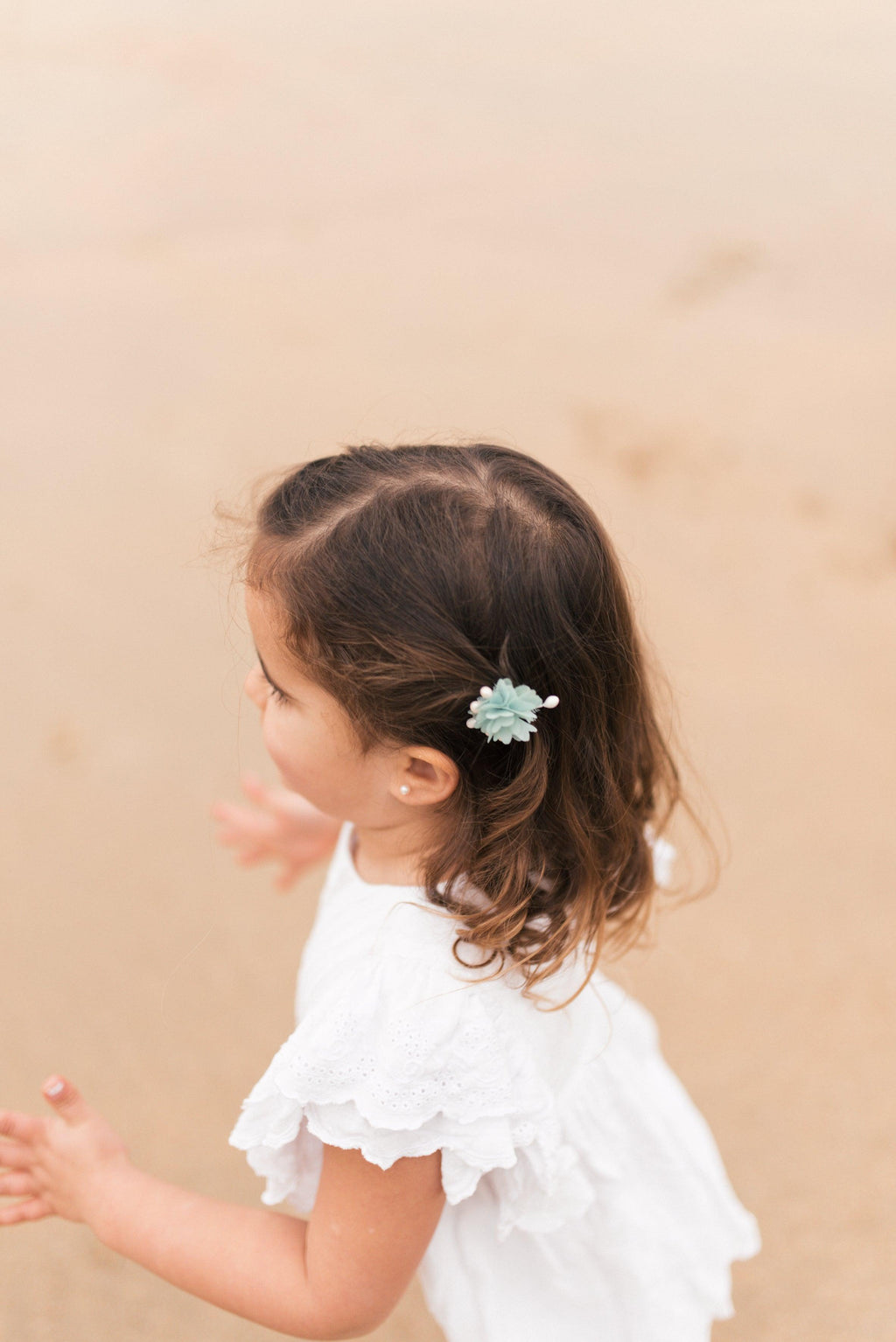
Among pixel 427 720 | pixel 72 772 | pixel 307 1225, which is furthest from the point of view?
pixel 72 772

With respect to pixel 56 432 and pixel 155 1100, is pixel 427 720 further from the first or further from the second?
pixel 56 432

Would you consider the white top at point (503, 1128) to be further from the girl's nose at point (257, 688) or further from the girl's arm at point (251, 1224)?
the girl's nose at point (257, 688)

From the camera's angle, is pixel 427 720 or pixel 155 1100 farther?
pixel 155 1100

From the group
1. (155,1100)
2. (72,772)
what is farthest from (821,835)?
(72,772)

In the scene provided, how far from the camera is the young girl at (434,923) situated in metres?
0.73

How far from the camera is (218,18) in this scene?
2432mm

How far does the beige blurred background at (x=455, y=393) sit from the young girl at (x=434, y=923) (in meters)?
0.72

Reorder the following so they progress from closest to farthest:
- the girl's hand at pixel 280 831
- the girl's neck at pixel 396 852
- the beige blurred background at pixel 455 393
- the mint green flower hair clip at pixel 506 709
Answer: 1. the mint green flower hair clip at pixel 506 709
2. the girl's neck at pixel 396 852
3. the girl's hand at pixel 280 831
4. the beige blurred background at pixel 455 393

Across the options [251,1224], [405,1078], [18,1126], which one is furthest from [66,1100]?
[405,1078]

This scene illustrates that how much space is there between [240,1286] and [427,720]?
0.45m

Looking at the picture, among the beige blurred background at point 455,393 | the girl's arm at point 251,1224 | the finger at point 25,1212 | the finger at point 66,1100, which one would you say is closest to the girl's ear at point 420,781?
the girl's arm at point 251,1224

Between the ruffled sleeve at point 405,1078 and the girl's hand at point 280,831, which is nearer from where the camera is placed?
the ruffled sleeve at point 405,1078

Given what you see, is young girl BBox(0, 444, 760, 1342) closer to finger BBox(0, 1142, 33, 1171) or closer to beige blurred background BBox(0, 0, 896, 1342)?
finger BBox(0, 1142, 33, 1171)

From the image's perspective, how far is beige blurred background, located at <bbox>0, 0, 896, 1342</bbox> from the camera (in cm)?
173
